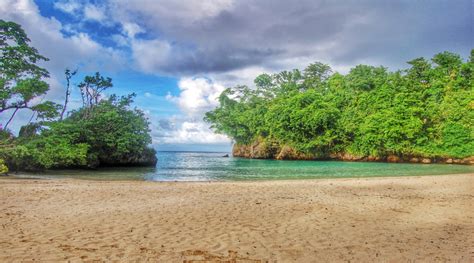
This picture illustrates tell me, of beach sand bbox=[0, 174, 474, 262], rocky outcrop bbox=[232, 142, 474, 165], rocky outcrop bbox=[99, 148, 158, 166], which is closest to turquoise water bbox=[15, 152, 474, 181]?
rocky outcrop bbox=[99, 148, 158, 166]

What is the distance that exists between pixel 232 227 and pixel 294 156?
55.0 metres

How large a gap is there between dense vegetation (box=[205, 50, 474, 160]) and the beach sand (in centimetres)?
4047

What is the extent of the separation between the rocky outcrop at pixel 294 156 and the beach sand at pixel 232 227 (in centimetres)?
4120

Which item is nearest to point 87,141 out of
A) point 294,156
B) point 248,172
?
point 248,172

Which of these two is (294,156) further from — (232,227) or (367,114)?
(232,227)

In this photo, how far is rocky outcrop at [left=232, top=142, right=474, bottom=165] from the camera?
4845 centimetres

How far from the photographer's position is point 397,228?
25.7 ft

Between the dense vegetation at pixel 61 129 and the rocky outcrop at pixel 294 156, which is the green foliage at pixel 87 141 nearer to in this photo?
the dense vegetation at pixel 61 129

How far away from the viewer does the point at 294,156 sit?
61406 millimetres

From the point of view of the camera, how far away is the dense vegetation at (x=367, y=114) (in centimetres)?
4822

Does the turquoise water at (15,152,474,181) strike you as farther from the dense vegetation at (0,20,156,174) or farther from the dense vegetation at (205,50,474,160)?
the dense vegetation at (205,50,474,160)

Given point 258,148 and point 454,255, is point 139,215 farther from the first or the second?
point 258,148

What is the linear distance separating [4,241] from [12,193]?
7.74 meters

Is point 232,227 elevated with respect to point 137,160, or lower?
lower
